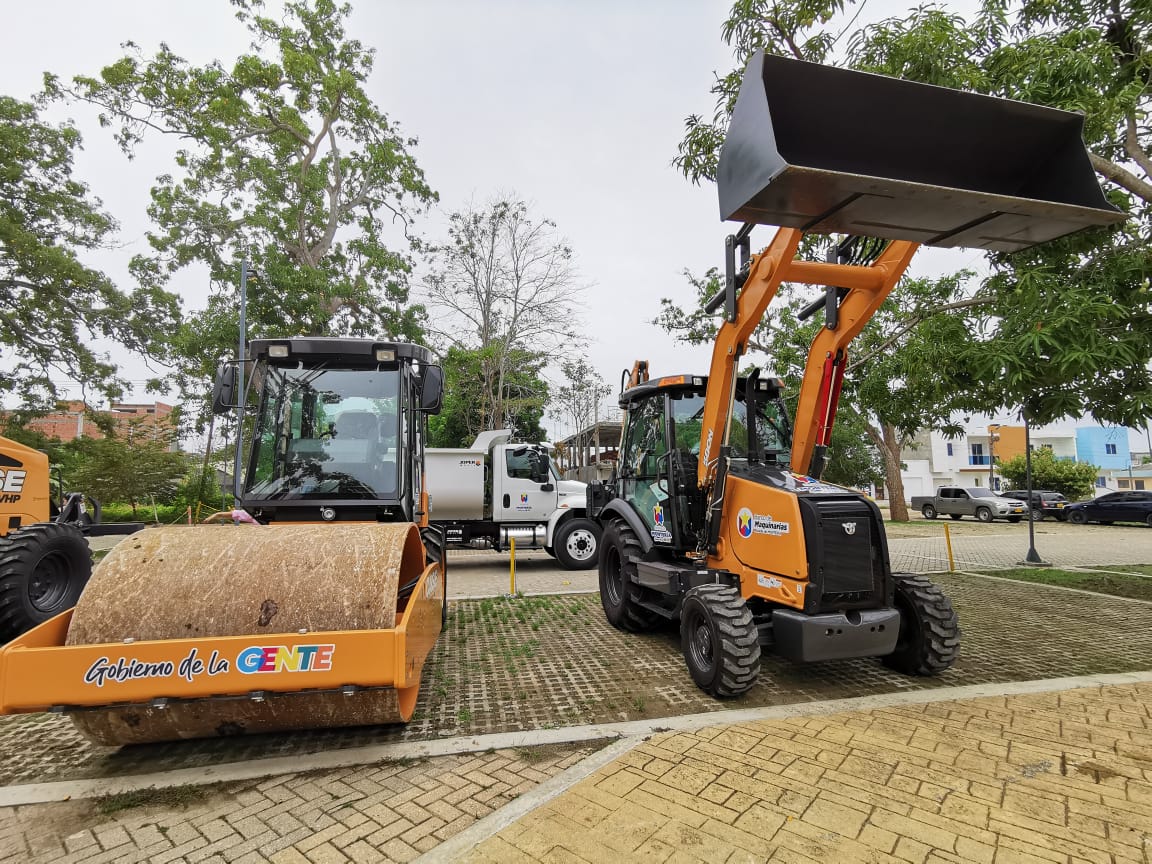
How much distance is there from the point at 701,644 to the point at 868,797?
1.74 m

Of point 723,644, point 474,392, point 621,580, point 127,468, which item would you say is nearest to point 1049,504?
point 474,392

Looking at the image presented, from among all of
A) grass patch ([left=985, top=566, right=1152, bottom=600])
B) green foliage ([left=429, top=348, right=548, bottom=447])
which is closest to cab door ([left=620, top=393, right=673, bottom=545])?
grass patch ([left=985, top=566, right=1152, bottom=600])

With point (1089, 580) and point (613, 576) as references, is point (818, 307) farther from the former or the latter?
point (1089, 580)

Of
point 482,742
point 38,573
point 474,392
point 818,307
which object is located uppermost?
point 474,392

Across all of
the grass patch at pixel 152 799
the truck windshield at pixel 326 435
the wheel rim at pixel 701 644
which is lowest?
the grass patch at pixel 152 799

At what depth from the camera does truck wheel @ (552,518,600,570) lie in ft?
40.1

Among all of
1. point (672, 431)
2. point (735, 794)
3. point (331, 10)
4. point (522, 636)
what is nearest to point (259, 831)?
point (735, 794)

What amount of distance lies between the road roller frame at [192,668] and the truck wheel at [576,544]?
29.8 ft

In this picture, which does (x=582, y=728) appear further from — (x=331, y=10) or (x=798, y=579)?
(x=331, y=10)

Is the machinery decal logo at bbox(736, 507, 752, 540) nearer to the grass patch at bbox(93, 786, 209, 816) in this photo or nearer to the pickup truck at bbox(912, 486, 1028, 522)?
the grass patch at bbox(93, 786, 209, 816)

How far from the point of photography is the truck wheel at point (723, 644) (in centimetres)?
429

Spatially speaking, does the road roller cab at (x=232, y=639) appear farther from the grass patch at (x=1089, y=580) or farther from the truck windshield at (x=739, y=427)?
the grass patch at (x=1089, y=580)

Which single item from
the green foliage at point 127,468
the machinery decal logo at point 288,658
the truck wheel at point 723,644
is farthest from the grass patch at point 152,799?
the green foliage at point 127,468

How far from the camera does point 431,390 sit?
5203 mm
